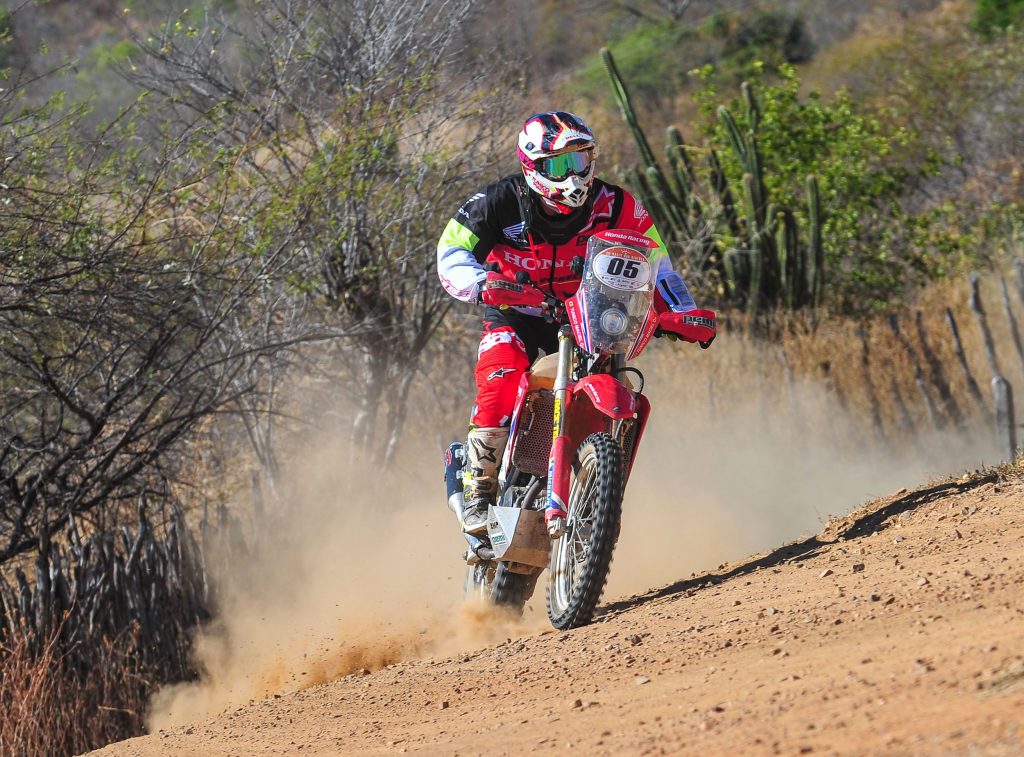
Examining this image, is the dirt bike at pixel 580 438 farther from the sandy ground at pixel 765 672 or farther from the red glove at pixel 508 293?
the sandy ground at pixel 765 672

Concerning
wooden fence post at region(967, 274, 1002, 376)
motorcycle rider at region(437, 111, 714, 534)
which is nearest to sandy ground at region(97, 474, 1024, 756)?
motorcycle rider at region(437, 111, 714, 534)

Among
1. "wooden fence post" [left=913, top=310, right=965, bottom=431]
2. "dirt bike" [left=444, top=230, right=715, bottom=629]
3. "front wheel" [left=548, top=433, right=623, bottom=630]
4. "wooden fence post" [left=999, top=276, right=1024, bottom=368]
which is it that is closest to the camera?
"front wheel" [left=548, top=433, right=623, bottom=630]

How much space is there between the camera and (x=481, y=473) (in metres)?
6.99

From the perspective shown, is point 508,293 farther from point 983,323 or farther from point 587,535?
point 983,323

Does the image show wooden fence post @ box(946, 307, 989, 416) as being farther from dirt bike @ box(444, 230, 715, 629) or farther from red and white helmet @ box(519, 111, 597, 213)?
red and white helmet @ box(519, 111, 597, 213)

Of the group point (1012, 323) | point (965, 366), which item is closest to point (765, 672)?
point (965, 366)

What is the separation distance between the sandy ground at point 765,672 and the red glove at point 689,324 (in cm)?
120

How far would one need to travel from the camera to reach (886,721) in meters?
3.64

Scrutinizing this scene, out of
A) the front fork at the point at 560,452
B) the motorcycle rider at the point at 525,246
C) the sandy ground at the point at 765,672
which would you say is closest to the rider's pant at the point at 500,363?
the motorcycle rider at the point at 525,246

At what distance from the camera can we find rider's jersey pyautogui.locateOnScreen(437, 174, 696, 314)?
22.5 ft

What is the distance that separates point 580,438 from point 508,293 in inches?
35.1

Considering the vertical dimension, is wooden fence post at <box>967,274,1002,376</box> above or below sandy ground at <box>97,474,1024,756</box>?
above

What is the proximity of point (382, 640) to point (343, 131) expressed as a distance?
198 inches

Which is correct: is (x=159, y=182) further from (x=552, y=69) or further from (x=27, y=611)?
(x=552, y=69)
